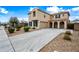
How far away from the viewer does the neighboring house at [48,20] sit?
2.27 meters

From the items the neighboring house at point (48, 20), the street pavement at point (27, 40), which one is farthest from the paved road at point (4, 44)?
the neighboring house at point (48, 20)

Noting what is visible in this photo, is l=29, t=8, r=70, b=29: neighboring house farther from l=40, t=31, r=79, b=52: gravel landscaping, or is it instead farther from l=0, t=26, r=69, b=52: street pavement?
l=40, t=31, r=79, b=52: gravel landscaping

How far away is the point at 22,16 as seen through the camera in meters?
2.20

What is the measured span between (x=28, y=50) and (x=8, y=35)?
43 centimetres

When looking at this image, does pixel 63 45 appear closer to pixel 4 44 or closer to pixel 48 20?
pixel 48 20

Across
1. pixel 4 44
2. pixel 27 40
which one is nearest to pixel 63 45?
pixel 27 40

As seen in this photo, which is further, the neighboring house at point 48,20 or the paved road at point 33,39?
the neighboring house at point 48,20

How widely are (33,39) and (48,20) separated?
45 centimetres

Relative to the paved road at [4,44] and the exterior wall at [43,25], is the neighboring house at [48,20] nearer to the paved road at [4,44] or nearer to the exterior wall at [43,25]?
the exterior wall at [43,25]

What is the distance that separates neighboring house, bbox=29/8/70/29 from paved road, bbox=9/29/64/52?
102 millimetres

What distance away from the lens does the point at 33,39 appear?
2.20 m

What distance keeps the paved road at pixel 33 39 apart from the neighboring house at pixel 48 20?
0.10 meters
